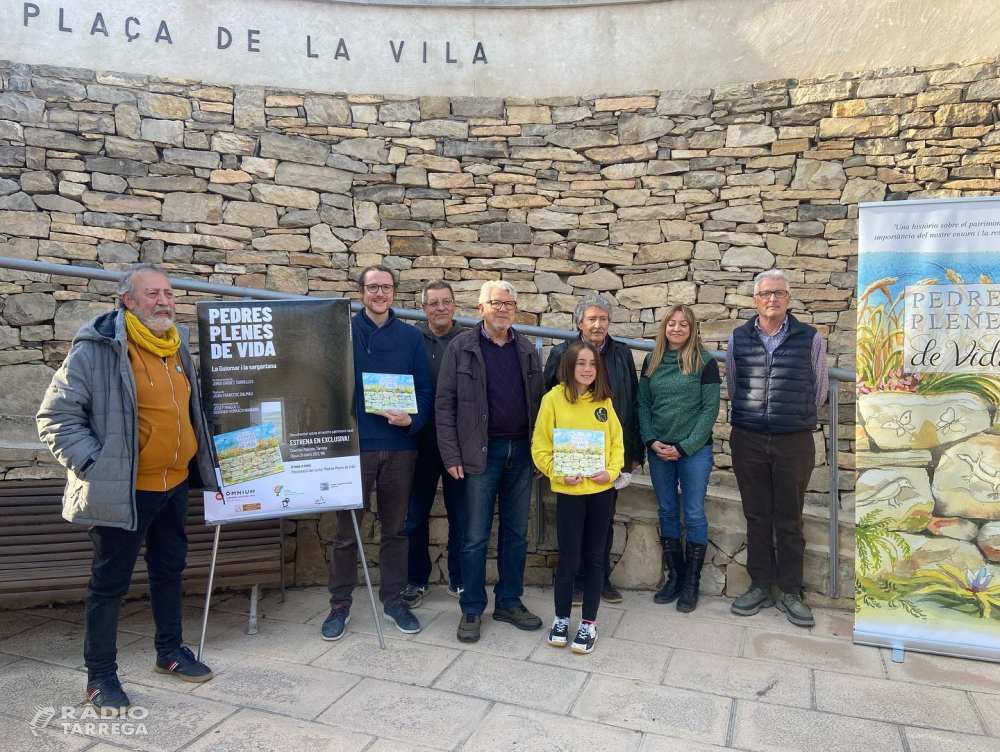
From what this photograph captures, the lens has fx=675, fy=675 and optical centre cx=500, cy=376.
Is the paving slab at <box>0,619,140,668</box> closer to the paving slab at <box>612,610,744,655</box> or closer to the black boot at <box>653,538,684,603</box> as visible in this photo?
the paving slab at <box>612,610,744,655</box>

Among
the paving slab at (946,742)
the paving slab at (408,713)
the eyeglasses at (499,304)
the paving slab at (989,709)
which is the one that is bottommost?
the paving slab at (408,713)

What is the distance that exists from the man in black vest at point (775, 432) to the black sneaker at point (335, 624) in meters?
1.79

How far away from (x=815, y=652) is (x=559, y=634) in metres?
1.05

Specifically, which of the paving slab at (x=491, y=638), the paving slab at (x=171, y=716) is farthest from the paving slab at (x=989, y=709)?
the paving slab at (x=171, y=716)

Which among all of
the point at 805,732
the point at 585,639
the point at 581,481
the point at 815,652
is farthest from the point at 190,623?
the point at 815,652

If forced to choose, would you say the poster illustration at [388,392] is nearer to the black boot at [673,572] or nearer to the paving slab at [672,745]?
the black boot at [673,572]

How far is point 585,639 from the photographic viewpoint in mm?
2764

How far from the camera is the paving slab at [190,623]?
2.93m

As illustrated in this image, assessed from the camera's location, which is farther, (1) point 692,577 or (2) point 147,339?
(1) point 692,577

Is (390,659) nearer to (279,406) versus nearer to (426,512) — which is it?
(426,512)

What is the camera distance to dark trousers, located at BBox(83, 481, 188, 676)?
7.52 ft

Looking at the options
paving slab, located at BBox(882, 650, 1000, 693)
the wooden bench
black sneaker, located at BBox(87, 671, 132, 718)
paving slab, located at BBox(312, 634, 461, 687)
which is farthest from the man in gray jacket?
paving slab, located at BBox(882, 650, 1000, 693)

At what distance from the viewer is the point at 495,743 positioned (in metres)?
2.11

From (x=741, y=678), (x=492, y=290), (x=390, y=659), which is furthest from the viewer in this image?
(x=492, y=290)
